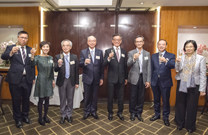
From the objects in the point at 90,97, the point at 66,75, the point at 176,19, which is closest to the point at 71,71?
Answer: the point at 66,75

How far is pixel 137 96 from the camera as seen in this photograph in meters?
3.38

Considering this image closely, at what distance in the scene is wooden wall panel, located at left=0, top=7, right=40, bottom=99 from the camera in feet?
14.7

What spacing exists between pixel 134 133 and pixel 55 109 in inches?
92.8

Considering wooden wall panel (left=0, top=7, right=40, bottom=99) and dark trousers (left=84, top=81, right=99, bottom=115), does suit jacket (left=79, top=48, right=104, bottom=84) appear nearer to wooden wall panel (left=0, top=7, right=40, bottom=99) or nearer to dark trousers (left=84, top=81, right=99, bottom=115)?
dark trousers (left=84, top=81, right=99, bottom=115)

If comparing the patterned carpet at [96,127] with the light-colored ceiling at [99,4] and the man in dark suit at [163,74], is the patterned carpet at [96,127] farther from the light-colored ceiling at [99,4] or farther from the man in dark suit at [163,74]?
the light-colored ceiling at [99,4]

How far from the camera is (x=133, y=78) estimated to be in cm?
324

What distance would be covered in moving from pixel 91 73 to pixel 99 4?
2.34m

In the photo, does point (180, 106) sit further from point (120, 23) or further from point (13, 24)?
point (13, 24)

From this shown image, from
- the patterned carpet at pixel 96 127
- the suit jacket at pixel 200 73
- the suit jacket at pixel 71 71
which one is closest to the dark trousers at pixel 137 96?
the patterned carpet at pixel 96 127

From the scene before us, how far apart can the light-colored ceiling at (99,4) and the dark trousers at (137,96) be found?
2.21 meters

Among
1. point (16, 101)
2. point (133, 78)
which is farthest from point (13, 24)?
point (133, 78)

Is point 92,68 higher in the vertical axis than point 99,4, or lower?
lower

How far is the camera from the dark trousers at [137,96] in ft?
10.7

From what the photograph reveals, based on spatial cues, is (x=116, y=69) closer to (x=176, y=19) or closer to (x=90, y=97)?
(x=90, y=97)
